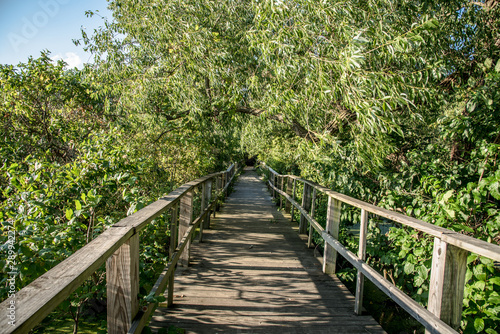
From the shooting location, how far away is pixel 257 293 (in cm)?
341

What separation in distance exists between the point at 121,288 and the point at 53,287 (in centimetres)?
76

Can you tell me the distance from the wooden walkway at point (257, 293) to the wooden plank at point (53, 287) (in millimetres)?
1563

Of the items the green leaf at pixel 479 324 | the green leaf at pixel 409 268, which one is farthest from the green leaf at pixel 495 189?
the green leaf at pixel 479 324

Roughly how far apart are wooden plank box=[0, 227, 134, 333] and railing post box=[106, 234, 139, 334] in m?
0.24

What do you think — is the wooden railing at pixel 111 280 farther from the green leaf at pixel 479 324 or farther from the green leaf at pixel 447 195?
the green leaf at pixel 447 195

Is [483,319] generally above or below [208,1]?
below

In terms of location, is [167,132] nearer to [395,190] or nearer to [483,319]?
[395,190]

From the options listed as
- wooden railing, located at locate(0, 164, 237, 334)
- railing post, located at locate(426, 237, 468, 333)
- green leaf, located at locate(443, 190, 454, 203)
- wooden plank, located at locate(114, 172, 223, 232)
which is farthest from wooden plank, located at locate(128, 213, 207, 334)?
green leaf, located at locate(443, 190, 454, 203)

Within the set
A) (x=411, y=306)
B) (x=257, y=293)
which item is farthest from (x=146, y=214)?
(x=411, y=306)

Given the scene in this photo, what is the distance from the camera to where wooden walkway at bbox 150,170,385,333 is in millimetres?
2783

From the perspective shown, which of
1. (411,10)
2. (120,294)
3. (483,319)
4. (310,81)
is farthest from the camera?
(411,10)

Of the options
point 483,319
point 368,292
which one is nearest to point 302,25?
point 483,319

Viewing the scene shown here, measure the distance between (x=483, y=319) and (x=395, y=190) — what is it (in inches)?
83.7

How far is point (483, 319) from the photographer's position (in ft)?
7.92
